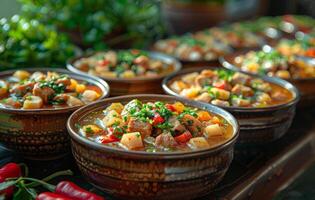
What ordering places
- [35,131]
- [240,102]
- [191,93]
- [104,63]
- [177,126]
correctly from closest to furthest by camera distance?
[177,126], [35,131], [240,102], [191,93], [104,63]

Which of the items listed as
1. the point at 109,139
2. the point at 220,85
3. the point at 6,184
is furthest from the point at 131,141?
the point at 220,85

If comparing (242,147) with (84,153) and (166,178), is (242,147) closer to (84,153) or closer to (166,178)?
(166,178)

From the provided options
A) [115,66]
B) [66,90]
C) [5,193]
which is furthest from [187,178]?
[115,66]

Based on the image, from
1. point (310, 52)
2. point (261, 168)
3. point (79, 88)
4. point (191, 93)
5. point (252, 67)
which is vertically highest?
point (79, 88)

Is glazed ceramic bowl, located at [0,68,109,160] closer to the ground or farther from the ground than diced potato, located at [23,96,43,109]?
closer to the ground

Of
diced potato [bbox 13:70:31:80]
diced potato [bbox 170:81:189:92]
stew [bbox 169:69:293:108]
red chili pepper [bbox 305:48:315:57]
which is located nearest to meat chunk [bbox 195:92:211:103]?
stew [bbox 169:69:293:108]

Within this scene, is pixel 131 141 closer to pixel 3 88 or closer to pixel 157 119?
pixel 157 119

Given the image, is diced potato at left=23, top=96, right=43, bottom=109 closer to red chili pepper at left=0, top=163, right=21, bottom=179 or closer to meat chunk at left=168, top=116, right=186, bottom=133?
red chili pepper at left=0, top=163, right=21, bottom=179
